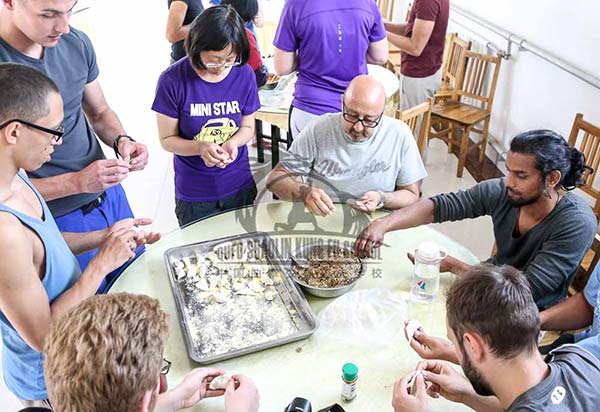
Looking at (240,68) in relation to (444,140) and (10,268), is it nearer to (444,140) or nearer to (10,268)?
(10,268)

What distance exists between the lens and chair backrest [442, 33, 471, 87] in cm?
458

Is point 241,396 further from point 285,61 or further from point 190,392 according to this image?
point 285,61

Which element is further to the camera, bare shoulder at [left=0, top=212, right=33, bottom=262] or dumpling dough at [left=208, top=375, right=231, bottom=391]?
dumpling dough at [left=208, top=375, right=231, bottom=391]

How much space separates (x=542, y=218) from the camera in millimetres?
1812

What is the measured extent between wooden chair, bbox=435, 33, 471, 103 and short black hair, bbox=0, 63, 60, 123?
395 centimetres

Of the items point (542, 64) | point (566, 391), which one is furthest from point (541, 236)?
point (542, 64)

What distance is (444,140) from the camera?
4.70 meters

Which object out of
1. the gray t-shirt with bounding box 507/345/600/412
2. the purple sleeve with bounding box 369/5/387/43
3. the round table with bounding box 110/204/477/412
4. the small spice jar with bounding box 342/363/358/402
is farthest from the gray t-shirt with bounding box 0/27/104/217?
the gray t-shirt with bounding box 507/345/600/412

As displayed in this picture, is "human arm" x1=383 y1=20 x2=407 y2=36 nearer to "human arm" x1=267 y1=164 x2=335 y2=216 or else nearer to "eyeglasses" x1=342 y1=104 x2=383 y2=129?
"eyeglasses" x1=342 y1=104 x2=383 y2=129

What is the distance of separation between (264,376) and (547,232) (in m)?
1.16

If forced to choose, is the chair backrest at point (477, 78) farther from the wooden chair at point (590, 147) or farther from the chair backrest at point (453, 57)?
the wooden chair at point (590, 147)

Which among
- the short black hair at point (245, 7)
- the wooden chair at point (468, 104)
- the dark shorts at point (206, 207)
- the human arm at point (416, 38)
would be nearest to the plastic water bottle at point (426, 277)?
the dark shorts at point (206, 207)

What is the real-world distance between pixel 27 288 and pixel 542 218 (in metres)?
1.73

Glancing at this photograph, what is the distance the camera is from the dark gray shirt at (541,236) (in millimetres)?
1719
